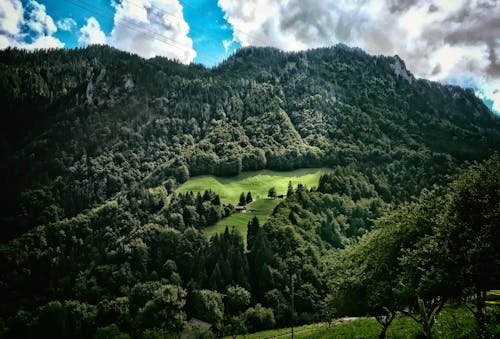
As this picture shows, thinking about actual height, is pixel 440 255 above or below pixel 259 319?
above

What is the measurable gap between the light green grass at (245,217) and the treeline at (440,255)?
121624mm

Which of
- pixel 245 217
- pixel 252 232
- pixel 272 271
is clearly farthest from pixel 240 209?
pixel 272 271

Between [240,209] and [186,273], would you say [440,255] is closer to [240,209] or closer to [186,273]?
[186,273]

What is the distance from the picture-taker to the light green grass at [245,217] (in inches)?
6462

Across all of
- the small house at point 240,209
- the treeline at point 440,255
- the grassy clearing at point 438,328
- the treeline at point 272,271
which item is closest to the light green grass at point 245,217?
the small house at point 240,209

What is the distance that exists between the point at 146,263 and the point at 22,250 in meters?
82.0

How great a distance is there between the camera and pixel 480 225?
20.4 m

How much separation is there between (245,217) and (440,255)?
503 feet

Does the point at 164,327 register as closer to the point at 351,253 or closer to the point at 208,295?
the point at 208,295

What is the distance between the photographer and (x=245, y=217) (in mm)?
173375

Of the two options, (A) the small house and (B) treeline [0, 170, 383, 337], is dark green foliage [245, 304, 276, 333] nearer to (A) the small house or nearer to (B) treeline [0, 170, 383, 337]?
(B) treeline [0, 170, 383, 337]

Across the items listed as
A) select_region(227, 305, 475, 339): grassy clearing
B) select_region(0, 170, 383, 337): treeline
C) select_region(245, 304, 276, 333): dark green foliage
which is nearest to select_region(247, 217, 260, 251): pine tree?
select_region(0, 170, 383, 337): treeline

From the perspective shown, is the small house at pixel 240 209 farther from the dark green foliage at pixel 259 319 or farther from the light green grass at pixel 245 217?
the dark green foliage at pixel 259 319

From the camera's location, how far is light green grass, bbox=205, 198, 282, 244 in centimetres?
16412
